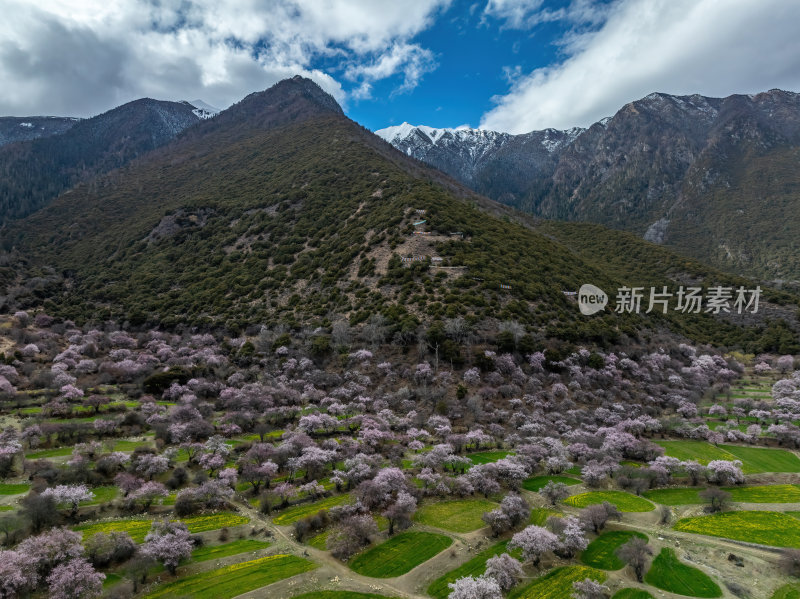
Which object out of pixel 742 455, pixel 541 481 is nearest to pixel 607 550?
pixel 541 481

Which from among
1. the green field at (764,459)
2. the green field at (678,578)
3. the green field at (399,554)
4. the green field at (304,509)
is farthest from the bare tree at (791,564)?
the green field at (304,509)

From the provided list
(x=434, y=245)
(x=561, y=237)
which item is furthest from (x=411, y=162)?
(x=434, y=245)

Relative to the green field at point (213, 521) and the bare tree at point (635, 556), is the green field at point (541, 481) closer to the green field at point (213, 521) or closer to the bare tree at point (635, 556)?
the bare tree at point (635, 556)

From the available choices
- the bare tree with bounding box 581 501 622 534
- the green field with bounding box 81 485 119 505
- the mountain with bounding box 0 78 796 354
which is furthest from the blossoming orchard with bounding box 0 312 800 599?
the mountain with bounding box 0 78 796 354

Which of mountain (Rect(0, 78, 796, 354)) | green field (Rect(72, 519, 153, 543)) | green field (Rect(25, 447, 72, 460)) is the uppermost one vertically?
mountain (Rect(0, 78, 796, 354))

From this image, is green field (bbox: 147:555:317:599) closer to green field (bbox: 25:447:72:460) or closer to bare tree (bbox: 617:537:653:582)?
bare tree (bbox: 617:537:653:582)

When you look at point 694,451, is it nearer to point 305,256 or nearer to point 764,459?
point 764,459
